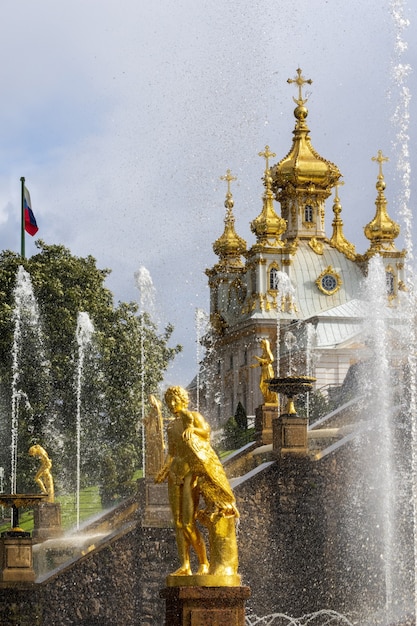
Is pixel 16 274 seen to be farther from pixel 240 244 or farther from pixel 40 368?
pixel 240 244

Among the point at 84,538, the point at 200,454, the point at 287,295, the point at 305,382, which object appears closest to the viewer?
the point at 200,454

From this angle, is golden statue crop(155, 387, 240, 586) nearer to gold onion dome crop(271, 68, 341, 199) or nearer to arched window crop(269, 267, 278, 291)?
arched window crop(269, 267, 278, 291)

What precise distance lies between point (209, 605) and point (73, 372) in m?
33.6

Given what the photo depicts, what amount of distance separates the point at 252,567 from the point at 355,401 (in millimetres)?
7999

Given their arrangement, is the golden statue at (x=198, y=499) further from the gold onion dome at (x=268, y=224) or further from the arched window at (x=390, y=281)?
the arched window at (x=390, y=281)

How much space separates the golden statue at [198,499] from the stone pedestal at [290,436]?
12.6m

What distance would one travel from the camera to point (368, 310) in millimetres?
76375

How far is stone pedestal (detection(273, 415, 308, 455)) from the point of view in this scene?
2994 cm

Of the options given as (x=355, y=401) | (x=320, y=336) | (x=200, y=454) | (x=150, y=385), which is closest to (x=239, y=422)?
(x=150, y=385)

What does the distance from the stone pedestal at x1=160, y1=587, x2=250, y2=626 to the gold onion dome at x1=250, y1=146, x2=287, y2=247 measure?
203 ft

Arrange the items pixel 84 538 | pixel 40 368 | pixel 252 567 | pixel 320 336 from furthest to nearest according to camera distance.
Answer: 1. pixel 320 336
2. pixel 40 368
3. pixel 84 538
4. pixel 252 567

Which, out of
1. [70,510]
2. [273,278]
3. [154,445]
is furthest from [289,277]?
[154,445]

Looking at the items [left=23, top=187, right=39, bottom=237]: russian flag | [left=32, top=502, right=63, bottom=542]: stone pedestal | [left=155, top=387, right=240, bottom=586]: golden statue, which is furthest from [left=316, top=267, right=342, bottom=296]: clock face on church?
[left=155, top=387, right=240, bottom=586]: golden statue

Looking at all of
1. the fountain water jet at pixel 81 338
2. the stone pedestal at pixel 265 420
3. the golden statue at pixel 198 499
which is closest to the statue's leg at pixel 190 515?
the golden statue at pixel 198 499
